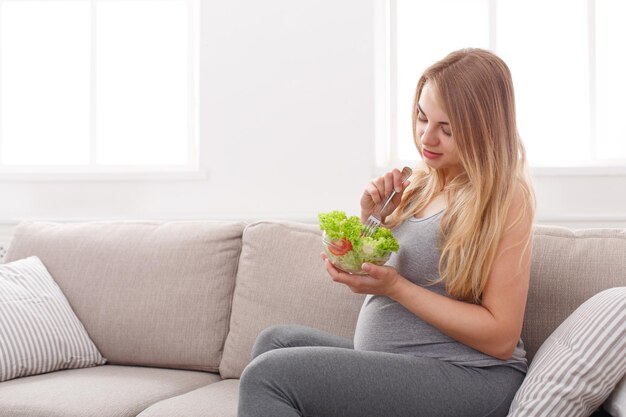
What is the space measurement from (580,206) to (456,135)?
1387mm

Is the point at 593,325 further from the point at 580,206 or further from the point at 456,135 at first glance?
the point at 580,206

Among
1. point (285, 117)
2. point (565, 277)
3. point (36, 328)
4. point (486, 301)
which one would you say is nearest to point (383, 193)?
point (486, 301)

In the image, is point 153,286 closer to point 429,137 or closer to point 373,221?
point 373,221

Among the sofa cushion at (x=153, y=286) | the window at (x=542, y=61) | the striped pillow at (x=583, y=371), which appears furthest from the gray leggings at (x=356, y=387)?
the window at (x=542, y=61)

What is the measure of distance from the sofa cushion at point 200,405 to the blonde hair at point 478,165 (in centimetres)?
65

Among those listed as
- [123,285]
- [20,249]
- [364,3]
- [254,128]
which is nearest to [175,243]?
[123,285]

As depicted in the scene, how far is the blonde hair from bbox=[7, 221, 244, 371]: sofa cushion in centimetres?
92

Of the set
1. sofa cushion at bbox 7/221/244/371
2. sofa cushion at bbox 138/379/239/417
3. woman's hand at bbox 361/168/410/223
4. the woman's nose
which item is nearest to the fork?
woman's hand at bbox 361/168/410/223

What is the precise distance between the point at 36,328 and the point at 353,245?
3.76 ft

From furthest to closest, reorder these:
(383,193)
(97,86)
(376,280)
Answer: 1. (97,86)
2. (383,193)
3. (376,280)

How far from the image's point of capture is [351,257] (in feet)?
5.36

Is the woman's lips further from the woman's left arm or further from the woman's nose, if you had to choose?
the woman's left arm

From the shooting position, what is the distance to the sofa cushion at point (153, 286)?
236 centimetres

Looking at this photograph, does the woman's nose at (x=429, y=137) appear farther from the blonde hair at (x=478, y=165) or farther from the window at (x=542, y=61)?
the window at (x=542, y=61)
